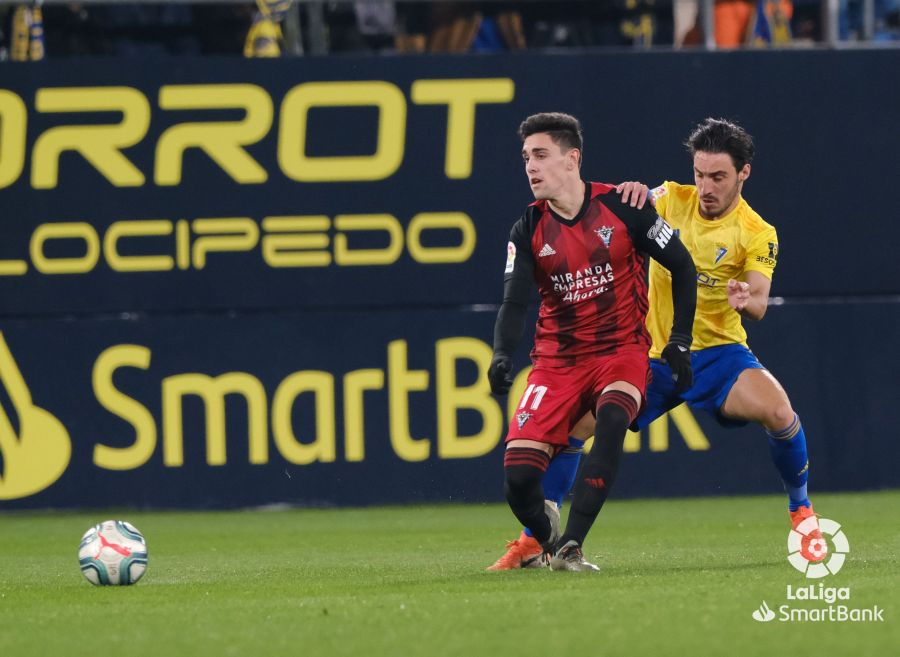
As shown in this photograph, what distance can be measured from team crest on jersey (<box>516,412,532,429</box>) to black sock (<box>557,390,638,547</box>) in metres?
0.33

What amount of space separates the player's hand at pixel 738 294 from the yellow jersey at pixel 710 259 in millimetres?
425

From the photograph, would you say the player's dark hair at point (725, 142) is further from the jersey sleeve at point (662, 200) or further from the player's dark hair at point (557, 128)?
the player's dark hair at point (557, 128)

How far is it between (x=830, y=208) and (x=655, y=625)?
292 inches

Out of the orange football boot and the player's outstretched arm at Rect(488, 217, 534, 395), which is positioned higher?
the player's outstretched arm at Rect(488, 217, 534, 395)

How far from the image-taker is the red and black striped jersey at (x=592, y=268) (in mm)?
6824

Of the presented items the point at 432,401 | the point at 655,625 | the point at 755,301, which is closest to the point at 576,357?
the point at 755,301

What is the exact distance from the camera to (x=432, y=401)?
37.0 ft

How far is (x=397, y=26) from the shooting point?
11.8 m

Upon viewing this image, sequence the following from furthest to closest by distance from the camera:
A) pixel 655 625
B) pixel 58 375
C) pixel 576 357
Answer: pixel 58 375, pixel 576 357, pixel 655 625

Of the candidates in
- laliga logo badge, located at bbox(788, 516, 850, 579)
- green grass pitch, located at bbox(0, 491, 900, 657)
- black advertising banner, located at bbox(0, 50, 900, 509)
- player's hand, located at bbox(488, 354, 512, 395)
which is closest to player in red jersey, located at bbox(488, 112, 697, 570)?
player's hand, located at bbox(488, 354, 512, 395)

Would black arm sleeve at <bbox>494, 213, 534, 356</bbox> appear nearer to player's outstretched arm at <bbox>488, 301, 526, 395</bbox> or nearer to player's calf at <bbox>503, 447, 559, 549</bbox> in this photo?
player's outstretched arm at <bbox>488, 301, 526, 395</bbox>

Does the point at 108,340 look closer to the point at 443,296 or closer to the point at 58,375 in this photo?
the point at 58,375

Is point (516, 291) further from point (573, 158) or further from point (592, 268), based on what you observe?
point (573, 158)

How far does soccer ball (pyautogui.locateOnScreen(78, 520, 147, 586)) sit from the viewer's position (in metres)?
6.41
